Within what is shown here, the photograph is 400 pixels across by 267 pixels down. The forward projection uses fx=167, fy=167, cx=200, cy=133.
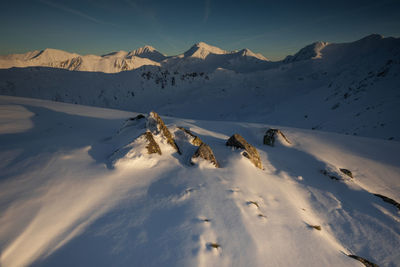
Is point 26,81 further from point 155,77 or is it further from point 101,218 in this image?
point 101,218

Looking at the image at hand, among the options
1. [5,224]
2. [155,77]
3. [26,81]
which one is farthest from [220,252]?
[26,81]

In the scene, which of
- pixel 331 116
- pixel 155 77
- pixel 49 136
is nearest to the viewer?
pixel 49 136

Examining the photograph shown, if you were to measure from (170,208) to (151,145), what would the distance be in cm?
211

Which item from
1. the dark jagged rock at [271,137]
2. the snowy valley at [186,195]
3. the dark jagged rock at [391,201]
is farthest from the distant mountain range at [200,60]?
the dark jagged rock at [391,201]

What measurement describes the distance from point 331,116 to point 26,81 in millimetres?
53970

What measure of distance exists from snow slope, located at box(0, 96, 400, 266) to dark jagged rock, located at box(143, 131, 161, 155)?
19 cm

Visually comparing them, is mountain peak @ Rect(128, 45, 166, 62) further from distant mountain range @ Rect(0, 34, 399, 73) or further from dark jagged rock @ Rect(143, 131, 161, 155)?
dark jagged rock @ Rect(143, 131, 161, 155)

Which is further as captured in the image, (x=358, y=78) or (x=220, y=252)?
(x=358, y=78)

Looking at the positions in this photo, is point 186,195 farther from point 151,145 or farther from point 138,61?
point 138,61

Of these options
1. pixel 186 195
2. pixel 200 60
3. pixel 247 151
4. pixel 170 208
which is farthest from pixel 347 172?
pixel 200 60

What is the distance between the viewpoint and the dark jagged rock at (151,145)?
484 cm

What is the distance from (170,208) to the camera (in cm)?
336

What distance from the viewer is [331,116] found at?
16141 millimetres

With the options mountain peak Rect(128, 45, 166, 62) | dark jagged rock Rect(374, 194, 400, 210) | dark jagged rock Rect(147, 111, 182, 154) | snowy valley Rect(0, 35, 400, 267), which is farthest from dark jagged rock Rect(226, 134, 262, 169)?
mountain peak Rect(128, 45, 166, 62)
